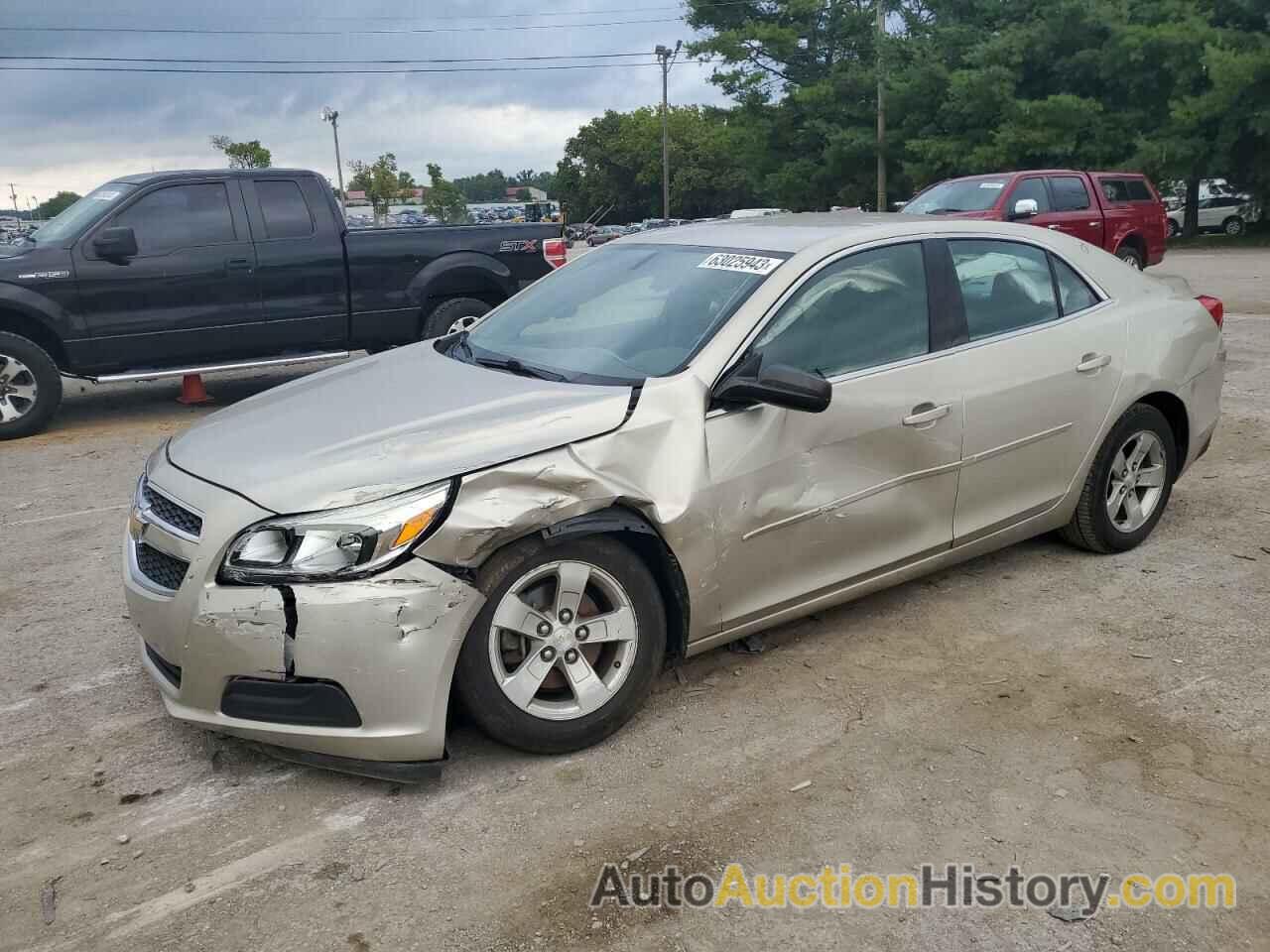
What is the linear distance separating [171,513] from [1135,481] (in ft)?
13.0

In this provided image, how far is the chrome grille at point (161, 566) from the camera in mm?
Result: 3172

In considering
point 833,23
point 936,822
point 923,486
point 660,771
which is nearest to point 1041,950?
point 936,822

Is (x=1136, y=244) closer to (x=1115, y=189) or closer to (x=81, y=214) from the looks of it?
(x=1115, y=189)

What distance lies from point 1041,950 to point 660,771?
116 cm

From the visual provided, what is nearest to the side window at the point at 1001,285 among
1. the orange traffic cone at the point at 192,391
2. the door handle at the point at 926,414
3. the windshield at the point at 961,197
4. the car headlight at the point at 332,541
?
the door handle at the point at 926,414

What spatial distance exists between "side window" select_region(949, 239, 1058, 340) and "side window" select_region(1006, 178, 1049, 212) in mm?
10074

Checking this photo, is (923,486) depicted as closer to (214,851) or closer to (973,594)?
(973,594)

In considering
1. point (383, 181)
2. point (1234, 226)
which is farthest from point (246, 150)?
point (1234, 226)

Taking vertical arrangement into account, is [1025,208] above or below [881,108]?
below

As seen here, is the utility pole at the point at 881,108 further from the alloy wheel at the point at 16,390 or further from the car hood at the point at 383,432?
the car hood at the point at 383,432

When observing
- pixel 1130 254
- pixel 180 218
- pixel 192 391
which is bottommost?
pixel 192 391

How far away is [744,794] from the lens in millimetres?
3141

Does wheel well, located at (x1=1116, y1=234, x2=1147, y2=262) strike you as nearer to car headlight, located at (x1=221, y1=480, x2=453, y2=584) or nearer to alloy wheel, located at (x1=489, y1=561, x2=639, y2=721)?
alloy wheel, located at (x1=489, y1=561, x2=639, y2=721)

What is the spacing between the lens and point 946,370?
4.11 m
